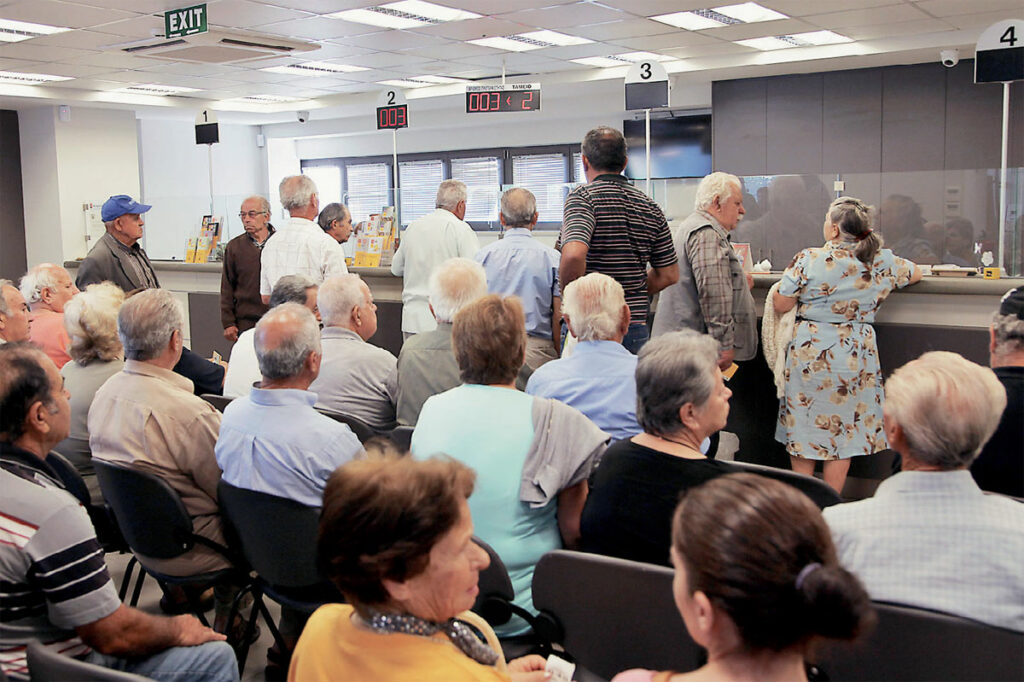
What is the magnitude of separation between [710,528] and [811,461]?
323cm

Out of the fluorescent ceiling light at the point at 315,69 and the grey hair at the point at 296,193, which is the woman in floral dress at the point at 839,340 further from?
the fluorescent ceiling light at the point at 315,69

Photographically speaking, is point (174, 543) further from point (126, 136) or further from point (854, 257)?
point (126, 136)

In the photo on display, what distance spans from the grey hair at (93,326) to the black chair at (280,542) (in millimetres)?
1011

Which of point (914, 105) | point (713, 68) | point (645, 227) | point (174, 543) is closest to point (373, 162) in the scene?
point (713, 68)

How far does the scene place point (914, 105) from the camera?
938cm

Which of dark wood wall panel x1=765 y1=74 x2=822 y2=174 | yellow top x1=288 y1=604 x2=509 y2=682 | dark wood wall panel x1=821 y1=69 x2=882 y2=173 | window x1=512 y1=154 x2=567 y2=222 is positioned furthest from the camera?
window x1=512 y1=154 x2=567 y2=222

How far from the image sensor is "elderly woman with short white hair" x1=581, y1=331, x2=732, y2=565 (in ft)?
6.23

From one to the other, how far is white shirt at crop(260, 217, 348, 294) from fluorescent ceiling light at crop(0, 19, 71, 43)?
3779mm

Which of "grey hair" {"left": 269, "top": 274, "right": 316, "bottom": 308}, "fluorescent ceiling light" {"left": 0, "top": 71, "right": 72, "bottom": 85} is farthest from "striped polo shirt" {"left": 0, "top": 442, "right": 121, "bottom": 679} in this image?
"fluorescent ceiling light" {"left": 0, "top": 71, "right": 72, "bottom": 85}

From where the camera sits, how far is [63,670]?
1379 mm

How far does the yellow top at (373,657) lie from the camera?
122 cm

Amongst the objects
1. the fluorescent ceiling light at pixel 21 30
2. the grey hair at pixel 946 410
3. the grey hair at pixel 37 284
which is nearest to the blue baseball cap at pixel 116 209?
the grey hair at pixel 37 284

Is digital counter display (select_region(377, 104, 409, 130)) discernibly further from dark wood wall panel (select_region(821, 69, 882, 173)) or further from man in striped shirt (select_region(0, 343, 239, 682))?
man in striped shirt (select_region(0, 343, 239, 682))

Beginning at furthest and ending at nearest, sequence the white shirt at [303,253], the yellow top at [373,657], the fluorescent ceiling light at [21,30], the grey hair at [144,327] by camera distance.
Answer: the fluorescent ceiling light at [21,30]
the white shirt at [303,253]
the grey hair at [144,327]
the yellow top at [373,657]
